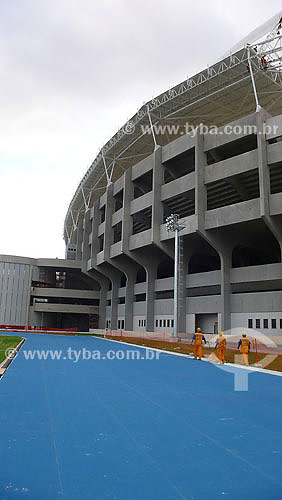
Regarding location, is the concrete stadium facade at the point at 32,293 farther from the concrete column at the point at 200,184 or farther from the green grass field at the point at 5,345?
the concrete column at the point at 200,184

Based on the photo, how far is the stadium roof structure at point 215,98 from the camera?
3788cm

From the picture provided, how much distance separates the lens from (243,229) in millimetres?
39281

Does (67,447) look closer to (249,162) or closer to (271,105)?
(249,162)

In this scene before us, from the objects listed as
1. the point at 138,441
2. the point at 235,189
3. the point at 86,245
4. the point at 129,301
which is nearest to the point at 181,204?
the point at 235,189

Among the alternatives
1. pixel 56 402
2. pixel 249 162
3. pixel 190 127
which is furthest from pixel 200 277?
pixel 56 402

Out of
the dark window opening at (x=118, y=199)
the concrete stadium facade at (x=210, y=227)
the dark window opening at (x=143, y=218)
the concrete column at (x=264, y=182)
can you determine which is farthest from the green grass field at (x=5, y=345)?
the dark window opening at (x=118, y=199)

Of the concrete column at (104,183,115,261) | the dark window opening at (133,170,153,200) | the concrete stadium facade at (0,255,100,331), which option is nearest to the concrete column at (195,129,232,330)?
the dark window opening at (133,170,153,200)

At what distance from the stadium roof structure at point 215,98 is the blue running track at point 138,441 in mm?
30963

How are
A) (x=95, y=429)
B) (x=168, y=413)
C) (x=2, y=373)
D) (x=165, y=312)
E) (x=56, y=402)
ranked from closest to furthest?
(x=95, y=429), (x=168, y=413), (x=56, y=402), (x=2, y=373), (x=165, y=312)

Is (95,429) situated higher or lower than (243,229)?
lower

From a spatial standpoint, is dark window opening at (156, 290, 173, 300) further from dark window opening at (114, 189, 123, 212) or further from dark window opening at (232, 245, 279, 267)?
dark window opening at (114, 189, 123, 212)

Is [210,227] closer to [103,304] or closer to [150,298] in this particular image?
[150,298]

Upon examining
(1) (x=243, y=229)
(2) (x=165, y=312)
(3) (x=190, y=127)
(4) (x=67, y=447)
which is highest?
(3) (x=190, y=127)

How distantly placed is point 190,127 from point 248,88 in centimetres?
877
